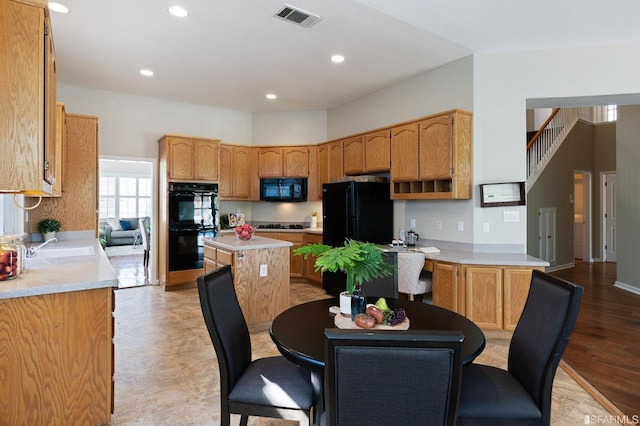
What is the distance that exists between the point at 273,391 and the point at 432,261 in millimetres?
2558

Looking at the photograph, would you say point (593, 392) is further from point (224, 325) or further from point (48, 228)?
point (48, 228)

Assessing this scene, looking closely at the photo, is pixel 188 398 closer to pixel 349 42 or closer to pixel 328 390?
pixel 328 390

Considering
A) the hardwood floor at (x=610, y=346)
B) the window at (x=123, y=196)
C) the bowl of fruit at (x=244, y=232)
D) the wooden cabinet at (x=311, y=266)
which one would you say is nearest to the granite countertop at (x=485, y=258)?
the hardwood floor at (x=610, y=346)

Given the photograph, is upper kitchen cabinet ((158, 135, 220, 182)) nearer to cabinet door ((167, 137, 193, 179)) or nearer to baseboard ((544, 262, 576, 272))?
cabinet door ((167, 137, 193, 179))

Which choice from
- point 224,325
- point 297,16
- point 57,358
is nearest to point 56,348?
point 57,358

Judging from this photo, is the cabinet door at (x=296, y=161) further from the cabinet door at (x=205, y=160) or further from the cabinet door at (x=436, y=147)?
the cabinet door at (x=436, y=147)

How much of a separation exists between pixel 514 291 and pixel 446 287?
606mm

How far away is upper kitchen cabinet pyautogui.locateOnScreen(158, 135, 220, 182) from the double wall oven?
138 mm

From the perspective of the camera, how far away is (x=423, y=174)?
13.7ft

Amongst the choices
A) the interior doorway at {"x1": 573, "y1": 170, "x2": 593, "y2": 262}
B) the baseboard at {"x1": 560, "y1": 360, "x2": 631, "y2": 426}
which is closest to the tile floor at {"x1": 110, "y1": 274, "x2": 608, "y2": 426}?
→ the baseboard at {"x1": 560, "y1": 360, "x2": 631, "y2": 426}

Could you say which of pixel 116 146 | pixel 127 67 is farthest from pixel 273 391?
pixel 116 146

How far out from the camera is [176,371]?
2863mm

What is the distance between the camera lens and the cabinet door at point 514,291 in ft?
11.2

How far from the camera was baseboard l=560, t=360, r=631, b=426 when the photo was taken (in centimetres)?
Answer: 231
